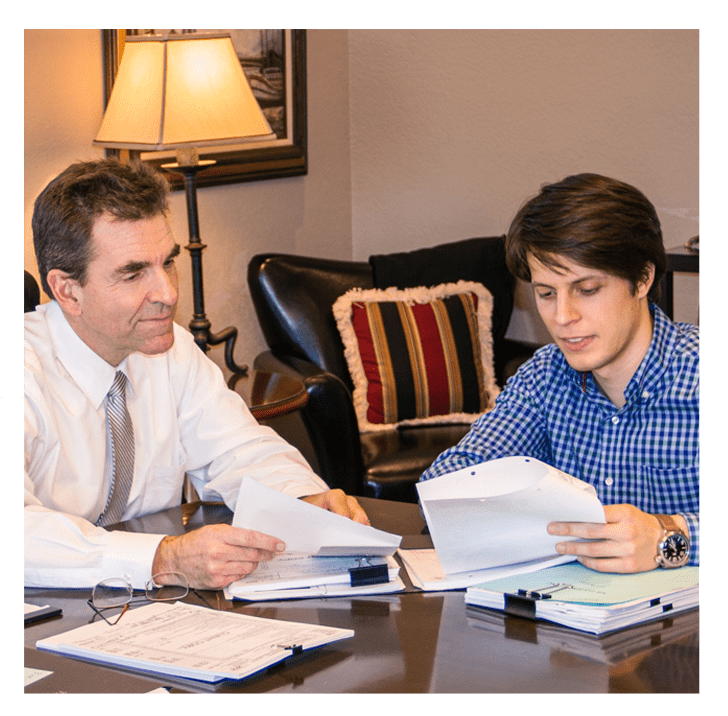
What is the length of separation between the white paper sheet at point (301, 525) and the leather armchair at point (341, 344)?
1442 mm

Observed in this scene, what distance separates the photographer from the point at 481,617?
3.89 ft

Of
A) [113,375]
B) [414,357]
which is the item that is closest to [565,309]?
[113,375]

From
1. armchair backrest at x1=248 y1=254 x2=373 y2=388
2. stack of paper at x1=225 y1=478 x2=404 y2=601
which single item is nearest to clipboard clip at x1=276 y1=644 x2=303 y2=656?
stack of paper at x1=225 y1=478 x2=404 y2=601

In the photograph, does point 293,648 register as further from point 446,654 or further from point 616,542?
point 616,542

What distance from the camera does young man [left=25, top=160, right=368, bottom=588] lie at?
5.24ft

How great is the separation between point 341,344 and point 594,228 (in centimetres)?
171

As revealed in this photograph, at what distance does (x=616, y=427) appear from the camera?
1668mm

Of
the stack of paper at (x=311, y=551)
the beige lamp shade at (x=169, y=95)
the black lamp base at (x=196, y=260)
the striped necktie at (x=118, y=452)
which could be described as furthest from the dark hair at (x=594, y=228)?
the black lamp base at (x=196, y=260)

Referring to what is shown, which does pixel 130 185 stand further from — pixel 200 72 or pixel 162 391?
pixel 200 72

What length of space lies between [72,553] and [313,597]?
0.35 m

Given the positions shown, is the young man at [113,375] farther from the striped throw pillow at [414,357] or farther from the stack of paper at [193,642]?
the striped throw pillow at [414,357]

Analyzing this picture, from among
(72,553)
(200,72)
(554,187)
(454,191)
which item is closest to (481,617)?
(72,553)

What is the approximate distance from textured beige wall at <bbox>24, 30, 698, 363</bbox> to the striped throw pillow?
416 millimetres

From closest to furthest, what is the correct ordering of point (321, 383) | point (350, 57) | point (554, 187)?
point (554, 187), point (321, 383), point (350, 57)
